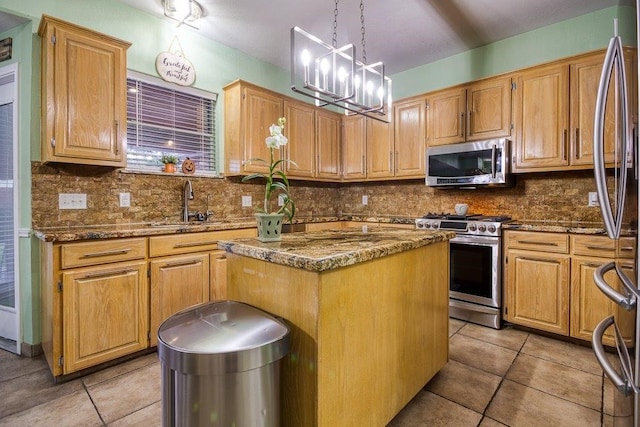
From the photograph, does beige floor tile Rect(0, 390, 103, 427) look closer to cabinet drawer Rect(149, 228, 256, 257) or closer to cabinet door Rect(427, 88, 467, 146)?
cabinet drawer Rect(149, 228, 256, 257)

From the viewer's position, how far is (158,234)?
240cm

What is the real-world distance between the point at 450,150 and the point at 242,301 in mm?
2886

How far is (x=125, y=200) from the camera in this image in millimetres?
2834

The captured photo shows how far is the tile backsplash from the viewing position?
2.51 meters

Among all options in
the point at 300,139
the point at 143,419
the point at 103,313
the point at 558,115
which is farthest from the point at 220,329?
the point at 558,115

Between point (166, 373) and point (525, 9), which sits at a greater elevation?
point (525, 9)

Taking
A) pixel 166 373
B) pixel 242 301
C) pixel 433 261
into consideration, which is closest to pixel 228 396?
pixel 166 373

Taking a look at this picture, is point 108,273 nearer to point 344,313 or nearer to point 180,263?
point 180,263

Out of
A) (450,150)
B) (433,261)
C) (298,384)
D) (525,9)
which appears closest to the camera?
(298,384)

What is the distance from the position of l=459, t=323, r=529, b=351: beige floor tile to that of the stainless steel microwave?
1.38 m

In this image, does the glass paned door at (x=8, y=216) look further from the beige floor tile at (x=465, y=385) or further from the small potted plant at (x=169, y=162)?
the beige floor tile at (x=465, y=385)

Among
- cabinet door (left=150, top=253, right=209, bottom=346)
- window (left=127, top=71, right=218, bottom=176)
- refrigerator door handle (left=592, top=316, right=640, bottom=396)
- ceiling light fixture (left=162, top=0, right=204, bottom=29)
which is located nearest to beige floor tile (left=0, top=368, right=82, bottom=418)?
cabinet door (left=150, top=253, right=209, bottom=346)

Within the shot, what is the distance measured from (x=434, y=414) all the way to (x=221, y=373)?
52.6 inches

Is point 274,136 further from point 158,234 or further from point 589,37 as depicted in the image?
Answer: point 589,37
